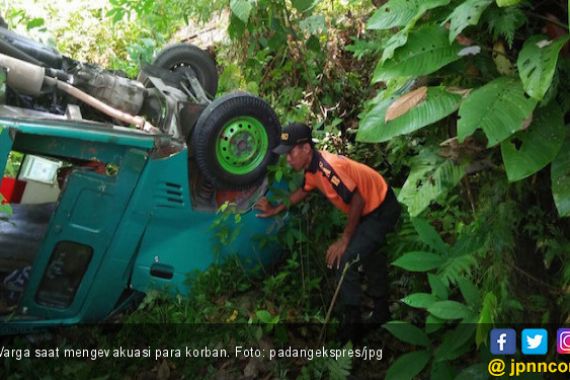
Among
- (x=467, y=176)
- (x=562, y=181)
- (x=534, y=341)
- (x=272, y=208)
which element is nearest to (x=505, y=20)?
(x=562, y=181)

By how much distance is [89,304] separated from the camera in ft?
12.9

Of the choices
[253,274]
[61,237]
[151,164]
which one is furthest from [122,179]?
[253,274]

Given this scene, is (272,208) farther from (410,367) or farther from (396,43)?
(396,43)

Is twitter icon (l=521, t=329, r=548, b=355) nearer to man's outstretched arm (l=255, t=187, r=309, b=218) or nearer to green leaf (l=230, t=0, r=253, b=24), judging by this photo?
man's outstretched arm (l=255, t=187, r=309, b=218)

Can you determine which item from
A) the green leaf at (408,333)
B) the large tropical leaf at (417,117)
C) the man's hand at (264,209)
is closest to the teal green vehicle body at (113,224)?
the man's hand at (264,209)

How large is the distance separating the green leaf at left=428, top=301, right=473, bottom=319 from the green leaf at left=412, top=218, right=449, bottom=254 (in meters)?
0.36

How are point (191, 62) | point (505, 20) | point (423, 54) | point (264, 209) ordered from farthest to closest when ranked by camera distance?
point (191, 62)
point (264, 209)
point (423, 54)
point (505, 20)

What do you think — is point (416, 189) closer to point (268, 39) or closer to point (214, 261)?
point (214, 261)

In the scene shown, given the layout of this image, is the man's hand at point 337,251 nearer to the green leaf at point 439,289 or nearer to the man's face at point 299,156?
the man's face at point 299,156

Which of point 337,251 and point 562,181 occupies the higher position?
point 562,181

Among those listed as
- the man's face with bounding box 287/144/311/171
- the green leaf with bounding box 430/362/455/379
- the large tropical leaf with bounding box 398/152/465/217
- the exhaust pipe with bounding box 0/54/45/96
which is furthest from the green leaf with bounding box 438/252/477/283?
the exhaust pipe with bounding box 0/54/45/96

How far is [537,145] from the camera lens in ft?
6.66

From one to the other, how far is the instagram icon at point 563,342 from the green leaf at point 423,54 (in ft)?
3.96

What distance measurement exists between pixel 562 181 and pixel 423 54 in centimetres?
63
